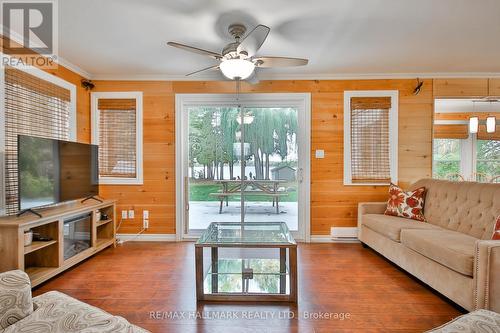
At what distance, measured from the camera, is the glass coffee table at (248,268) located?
7.20 ft

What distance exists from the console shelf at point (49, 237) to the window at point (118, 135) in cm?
55

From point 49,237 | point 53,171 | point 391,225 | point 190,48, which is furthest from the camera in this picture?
point 391,225

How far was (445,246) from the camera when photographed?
2.19 m

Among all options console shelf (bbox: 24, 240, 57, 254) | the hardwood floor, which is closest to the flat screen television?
console shelf (bbox: 24, 240, 57, 254)

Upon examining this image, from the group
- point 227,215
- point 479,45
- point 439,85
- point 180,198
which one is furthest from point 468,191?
point 180,198

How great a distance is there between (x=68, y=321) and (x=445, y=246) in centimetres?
259

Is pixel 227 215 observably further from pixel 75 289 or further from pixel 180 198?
pixel 75 289

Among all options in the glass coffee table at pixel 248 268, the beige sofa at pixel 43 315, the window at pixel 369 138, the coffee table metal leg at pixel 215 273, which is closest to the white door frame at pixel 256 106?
the window at pixel 369 138

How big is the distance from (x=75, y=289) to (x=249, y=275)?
158 centimetres

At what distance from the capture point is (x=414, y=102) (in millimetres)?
3881

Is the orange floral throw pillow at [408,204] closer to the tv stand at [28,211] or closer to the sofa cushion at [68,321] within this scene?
the sofa cushion at [68,321]

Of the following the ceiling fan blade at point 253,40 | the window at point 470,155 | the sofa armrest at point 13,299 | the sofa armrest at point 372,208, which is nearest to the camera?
the sofa armrest at point 13,299

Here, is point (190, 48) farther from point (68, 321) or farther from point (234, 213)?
point (234, 213)

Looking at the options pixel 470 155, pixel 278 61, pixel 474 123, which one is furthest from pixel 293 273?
pixel 470 155
